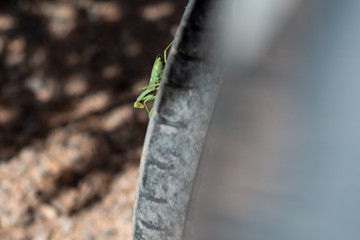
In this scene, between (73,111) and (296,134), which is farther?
(73,111)

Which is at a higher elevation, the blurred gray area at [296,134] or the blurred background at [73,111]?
the blurred background at [73,111]

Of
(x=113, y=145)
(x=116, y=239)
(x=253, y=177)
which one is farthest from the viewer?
(x=113, y=145)

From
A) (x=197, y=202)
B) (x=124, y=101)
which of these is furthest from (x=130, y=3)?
(x=197, y=202)

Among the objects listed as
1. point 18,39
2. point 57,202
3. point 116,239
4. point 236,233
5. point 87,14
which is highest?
point 87,14

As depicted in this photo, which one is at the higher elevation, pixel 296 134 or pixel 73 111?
pixel 73 111

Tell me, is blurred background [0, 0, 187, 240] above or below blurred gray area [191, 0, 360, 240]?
above

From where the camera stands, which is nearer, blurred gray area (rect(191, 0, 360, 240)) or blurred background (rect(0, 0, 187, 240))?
blurred gray area (rect(191, 0, 360, 240))

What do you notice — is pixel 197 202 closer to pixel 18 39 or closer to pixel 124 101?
pixel 124 101

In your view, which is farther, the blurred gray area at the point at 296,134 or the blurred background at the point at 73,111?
the blurred background at the point at 73,111
